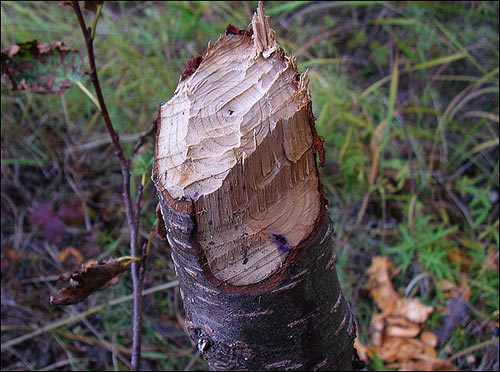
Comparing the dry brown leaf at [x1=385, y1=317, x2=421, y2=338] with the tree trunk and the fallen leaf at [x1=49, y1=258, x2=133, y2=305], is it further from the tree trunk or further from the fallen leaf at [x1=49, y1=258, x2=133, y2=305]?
the fallen leaf at [x1=49, y1=258, x2=133, y2=305]

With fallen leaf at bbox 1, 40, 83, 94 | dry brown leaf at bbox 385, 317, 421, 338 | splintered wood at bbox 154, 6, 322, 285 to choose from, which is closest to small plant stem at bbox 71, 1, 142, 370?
fallen leaf at bbox 1, 40, 83, 94

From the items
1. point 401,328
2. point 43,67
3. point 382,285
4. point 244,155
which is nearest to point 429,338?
point 401,328

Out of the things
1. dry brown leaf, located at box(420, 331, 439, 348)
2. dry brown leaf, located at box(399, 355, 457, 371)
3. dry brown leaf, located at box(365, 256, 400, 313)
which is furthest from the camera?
dry brown leaf, located at box(365, 256, 400, 313)

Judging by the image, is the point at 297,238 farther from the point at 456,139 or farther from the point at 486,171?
the point at 456,139

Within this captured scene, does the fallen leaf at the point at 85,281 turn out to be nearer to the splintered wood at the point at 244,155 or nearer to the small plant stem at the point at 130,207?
the small plant stem at the point at 130,207

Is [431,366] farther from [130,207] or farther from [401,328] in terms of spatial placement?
[130,207]

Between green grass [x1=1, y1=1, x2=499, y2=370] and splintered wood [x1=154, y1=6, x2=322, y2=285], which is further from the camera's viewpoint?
green grass [x1=1, y1=1, x2=499, y2=370]

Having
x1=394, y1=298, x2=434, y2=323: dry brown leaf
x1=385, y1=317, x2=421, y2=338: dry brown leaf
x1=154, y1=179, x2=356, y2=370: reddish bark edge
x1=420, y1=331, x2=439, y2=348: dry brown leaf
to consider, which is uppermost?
x1=154, y1=179, x2=356, y2=370: reddish bark edge
